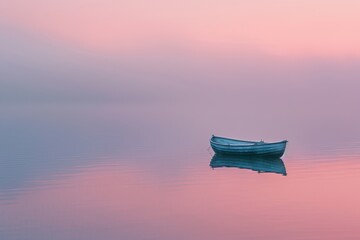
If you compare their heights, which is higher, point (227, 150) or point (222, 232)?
point (227, 150)

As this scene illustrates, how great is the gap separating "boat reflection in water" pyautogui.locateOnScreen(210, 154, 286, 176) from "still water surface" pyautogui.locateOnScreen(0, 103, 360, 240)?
0.72 m

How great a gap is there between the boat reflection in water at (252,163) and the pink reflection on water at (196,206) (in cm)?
Result: 279

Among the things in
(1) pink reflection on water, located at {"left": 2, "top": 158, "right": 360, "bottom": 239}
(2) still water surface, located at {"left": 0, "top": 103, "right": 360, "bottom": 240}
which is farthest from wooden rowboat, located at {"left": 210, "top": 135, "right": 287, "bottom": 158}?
(1) pink reflection on water, located at {"left": 2, "top": 158, "right": 360, "bottom": 239}

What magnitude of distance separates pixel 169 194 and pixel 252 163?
14127 mm

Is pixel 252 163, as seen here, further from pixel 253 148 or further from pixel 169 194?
pixel 169 194

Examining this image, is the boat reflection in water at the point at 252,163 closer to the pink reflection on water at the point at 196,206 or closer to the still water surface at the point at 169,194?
the still water surface at the point at 169,194

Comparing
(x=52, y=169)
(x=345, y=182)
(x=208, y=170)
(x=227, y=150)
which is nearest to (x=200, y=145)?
(x=227, y=150)

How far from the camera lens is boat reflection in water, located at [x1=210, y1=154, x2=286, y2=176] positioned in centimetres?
3697

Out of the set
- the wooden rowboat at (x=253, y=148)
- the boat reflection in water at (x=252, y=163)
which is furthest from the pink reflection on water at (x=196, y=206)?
the wooden rowboat at (x=253, y=148)

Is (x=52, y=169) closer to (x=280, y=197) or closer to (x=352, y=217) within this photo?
(x=280, y=197)

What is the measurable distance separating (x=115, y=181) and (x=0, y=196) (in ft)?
20.8

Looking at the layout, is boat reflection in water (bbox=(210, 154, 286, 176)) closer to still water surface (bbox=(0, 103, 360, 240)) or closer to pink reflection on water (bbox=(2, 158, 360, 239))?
still water surface (bbox=(0, 103, 360, 240))

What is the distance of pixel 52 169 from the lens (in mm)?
35312

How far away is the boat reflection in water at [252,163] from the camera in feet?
121
